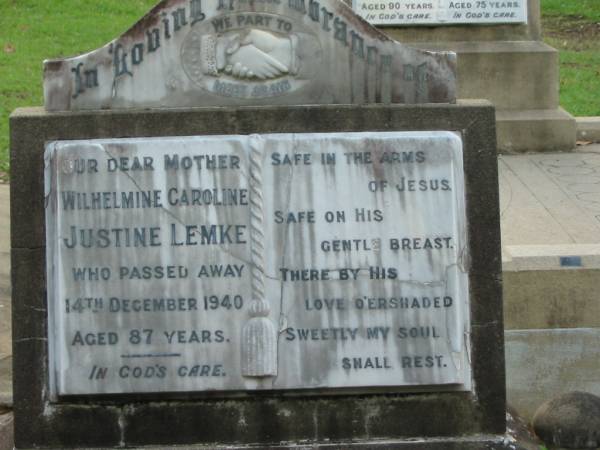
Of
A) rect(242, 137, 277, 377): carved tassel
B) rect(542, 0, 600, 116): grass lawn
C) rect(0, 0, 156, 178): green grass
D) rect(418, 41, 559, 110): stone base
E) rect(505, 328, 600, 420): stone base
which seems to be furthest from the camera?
rect(0, 0, 156, 178): green grass

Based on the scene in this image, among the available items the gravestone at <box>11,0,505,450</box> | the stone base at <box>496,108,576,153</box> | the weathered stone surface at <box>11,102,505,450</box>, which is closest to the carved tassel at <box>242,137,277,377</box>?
the gravestone at <box>11,0,505,450</box>

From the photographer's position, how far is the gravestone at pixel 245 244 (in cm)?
409

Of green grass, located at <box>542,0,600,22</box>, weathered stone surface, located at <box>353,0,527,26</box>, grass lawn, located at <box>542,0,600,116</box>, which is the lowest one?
weathered stone surface, located at <box>353,0,527,26</box>

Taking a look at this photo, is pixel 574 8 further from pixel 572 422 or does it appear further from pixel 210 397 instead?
pixel 210 397

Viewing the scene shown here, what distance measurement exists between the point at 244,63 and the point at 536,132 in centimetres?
437

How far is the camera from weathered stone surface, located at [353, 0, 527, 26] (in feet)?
27.2

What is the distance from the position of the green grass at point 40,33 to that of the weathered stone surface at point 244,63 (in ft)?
19.5

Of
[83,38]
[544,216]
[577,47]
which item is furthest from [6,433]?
[577,47]

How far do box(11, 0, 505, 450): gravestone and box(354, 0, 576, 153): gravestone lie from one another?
4.13 meters

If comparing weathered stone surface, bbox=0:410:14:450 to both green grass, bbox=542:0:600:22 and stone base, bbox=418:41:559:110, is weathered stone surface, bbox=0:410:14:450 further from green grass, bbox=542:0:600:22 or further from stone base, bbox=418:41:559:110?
green grass, bbox=542:0:600:22

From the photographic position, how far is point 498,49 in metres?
8.27

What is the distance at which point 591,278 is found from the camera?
5086mm

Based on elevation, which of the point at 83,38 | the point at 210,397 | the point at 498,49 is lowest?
the point at 210,397

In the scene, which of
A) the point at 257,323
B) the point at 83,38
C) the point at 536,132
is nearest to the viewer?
the point at 257,323
